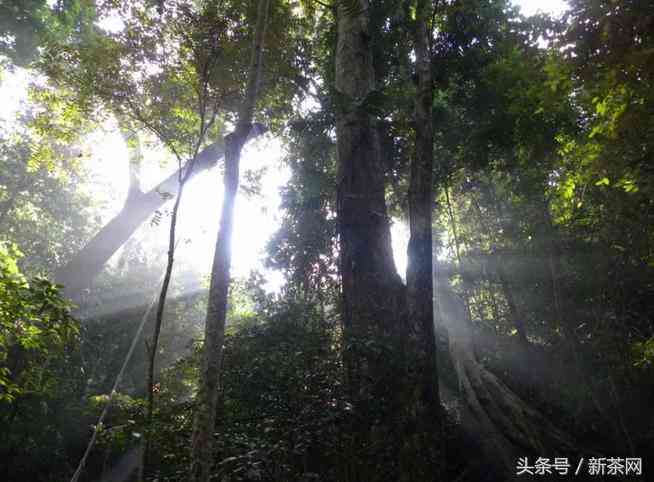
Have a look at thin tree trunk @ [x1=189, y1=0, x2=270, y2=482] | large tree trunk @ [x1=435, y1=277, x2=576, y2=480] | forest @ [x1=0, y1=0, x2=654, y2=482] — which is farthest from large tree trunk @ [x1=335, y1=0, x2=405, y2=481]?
large tree trunk @ [x1=435, y1=277, x2=576, y2=480]

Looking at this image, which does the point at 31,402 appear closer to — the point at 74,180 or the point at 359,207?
the point at 359,207

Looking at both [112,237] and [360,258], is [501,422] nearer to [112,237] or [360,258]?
[360,258]

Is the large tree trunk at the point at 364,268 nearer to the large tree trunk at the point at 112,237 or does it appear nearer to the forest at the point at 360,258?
the forest at the point at 360,258

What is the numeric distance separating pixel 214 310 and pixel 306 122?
7696mm

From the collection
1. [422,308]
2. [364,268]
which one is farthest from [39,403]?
[422,308]

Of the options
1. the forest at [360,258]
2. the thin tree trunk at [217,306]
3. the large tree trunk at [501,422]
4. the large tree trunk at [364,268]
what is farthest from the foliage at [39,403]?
the large tree trunk at [501,422]

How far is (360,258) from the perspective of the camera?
256 inches

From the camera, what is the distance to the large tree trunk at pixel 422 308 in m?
→ 3.84

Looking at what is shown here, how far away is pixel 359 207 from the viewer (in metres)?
6.81

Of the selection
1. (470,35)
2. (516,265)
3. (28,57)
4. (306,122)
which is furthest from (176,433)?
(28,57)

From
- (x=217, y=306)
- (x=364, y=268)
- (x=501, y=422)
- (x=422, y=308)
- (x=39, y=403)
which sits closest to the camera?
(x=217, y=306)

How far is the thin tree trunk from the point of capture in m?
3.37

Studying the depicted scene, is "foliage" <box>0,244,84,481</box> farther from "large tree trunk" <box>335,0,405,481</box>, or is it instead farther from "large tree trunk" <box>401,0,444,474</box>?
"large tree trunk" <box>401,0,444,474</box>

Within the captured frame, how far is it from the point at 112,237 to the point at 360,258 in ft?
37.4
